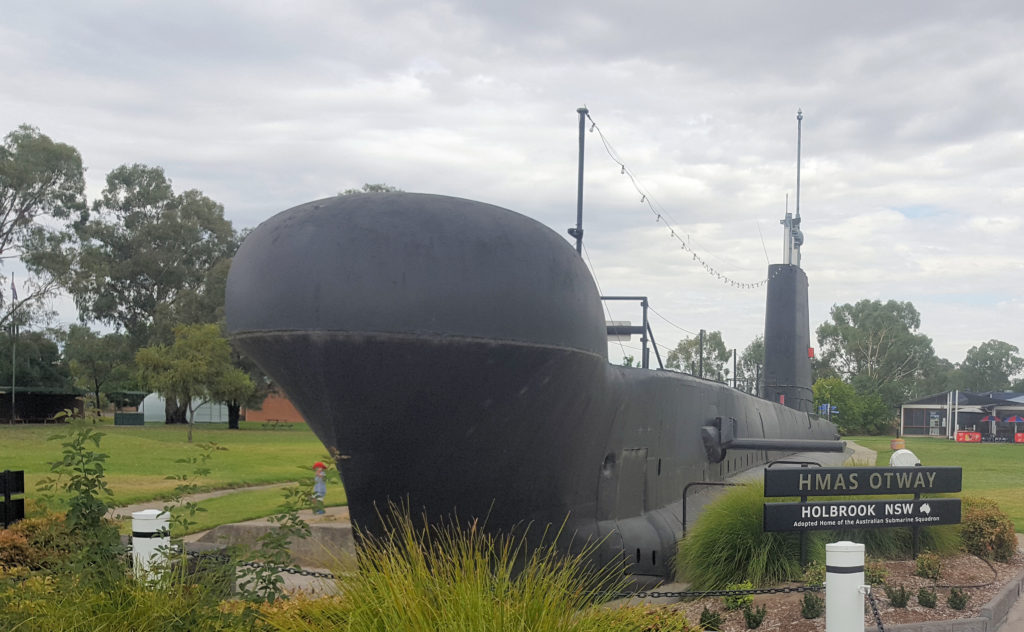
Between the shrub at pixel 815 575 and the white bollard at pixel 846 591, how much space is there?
2.22m

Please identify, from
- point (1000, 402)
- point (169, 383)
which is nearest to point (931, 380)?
point (1000, 402)

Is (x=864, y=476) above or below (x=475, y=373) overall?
below

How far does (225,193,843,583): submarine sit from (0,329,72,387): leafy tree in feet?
156

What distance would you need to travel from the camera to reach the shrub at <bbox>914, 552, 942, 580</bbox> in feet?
26.2

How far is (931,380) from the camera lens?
11894cm

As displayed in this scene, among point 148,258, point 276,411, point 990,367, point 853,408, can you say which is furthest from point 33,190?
point 990,367

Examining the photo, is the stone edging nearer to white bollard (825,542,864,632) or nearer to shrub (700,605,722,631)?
shrub (700,605,722,631)

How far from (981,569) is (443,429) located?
617cm

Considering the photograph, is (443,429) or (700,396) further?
(700,396)

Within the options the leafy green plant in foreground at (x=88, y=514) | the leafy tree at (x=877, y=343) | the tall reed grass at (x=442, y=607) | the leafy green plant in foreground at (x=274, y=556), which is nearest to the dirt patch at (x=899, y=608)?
the tall reed grass at (x=442, y=607)

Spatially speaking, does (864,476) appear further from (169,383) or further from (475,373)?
(169,383)

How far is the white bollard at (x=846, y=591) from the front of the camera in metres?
5.11

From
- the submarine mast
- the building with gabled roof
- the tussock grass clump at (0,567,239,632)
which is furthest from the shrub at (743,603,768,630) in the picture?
the building with gabled roof

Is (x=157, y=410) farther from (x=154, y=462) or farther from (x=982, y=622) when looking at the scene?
(x=982, y=622)
